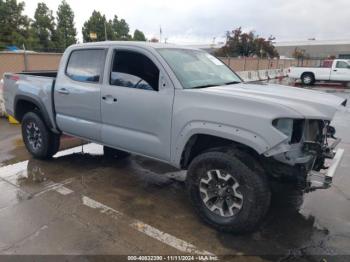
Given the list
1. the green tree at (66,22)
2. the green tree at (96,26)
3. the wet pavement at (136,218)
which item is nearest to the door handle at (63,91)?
the wet pavement at (136,218)

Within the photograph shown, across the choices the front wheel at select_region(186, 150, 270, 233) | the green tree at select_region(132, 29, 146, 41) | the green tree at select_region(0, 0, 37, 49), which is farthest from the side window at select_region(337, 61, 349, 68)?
the green tree at select_region(132, 29, 146, 41)

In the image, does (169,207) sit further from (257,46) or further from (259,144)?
(257,46)

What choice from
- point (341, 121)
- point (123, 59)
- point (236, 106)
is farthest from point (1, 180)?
point (341, 121)

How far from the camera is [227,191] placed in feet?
10.6

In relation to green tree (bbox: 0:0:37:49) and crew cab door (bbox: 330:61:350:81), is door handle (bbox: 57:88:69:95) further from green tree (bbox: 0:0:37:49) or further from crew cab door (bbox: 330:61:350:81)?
green tree (bbox: 0:0:37:49)

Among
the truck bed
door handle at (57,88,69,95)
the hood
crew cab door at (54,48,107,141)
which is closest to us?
the hood

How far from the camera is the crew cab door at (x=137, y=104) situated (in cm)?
357

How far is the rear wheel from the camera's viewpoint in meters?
21.2

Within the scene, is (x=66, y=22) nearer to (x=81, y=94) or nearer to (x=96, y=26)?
(x=96, y=26)

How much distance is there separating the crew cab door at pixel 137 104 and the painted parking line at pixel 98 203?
78 cm

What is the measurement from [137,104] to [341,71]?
20.4 meters

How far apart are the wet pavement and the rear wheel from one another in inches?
699

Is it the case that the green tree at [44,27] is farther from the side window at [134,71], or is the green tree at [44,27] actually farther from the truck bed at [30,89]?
the side window at [134,71]

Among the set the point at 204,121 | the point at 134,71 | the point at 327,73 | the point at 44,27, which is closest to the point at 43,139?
the point at 134,71
